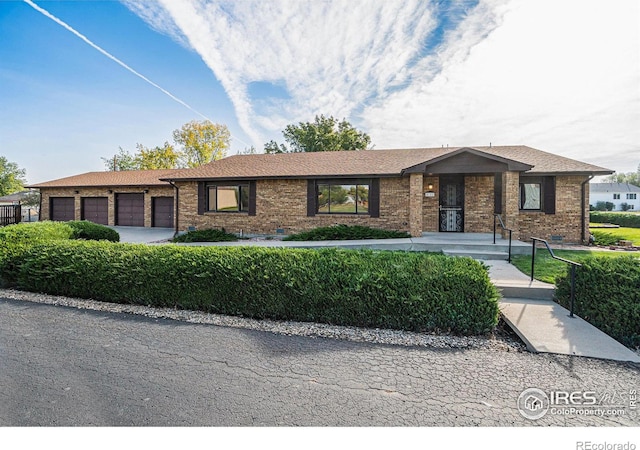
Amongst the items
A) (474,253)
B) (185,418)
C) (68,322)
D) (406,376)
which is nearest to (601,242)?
(474,253)

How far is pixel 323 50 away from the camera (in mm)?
7121

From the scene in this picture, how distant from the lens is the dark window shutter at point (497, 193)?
10531 mm

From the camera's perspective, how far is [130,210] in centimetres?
1786

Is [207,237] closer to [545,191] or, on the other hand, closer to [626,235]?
[545,191]

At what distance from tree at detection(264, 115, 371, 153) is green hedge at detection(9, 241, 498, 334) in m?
22.7

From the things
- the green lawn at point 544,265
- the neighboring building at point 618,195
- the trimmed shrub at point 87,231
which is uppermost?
the neighboring building at point 618,195

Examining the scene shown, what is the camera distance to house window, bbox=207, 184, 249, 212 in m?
12.9

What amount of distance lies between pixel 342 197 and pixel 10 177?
51589 mm

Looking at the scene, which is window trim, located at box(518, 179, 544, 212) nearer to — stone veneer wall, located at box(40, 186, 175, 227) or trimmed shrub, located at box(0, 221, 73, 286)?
trimmed shrub, located at box(0, 221, 73, 286)

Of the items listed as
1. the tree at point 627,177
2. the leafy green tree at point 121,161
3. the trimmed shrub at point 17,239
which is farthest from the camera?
the tree at point 627,177

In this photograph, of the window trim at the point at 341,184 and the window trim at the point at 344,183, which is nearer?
the window trim at the point at 344,183

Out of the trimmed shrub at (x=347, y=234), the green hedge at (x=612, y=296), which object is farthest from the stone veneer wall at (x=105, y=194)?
the green hedge at (x=612, y=296)

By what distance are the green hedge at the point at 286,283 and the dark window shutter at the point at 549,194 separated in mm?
8618

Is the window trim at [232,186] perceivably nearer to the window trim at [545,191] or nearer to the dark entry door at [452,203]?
the dark entry door at [452,203]
